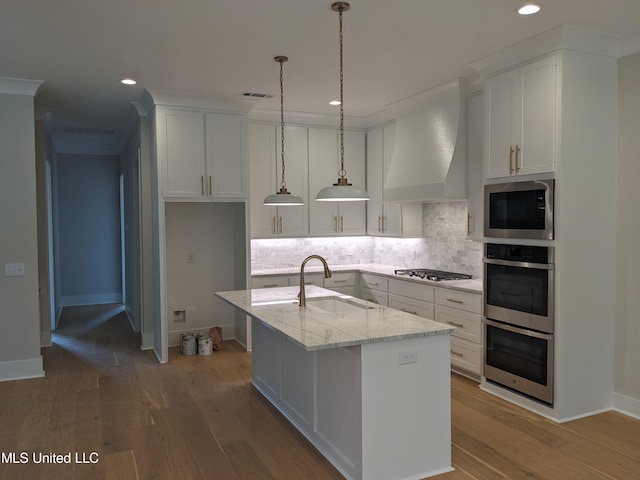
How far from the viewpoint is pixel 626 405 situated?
363 cm

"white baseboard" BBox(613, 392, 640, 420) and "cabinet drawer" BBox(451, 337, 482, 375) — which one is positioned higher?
"cabinet drawer" BBox(451, 337, 482, 375)

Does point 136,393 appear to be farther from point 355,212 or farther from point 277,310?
point 355,212

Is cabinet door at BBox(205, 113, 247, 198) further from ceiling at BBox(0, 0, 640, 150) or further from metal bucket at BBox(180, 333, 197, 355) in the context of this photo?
metal bucket at BBox(180, 333, 197, 355)

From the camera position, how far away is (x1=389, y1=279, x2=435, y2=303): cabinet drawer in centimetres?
477

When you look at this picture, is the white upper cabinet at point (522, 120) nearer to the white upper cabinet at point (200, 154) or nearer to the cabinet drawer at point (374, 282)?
the cabinet drawer at point (374, 282)

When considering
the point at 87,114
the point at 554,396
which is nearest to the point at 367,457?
the point at 554,396

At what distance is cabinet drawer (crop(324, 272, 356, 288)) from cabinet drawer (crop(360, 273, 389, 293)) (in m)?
0.12

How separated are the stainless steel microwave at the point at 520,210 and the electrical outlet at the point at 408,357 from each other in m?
1.45

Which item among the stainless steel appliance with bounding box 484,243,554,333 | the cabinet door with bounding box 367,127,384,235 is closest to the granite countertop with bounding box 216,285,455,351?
the stainless steel appliance with bounding box 484,243,554,333

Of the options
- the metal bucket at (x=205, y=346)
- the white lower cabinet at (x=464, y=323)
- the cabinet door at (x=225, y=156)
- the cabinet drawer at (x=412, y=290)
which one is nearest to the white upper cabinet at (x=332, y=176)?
the cabinet door at (x=225, y=156)

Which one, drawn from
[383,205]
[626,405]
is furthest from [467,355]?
[383,205]

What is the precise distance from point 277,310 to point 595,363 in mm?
2348

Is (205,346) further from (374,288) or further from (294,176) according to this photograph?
(294,176)

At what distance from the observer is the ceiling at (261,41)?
296cm
